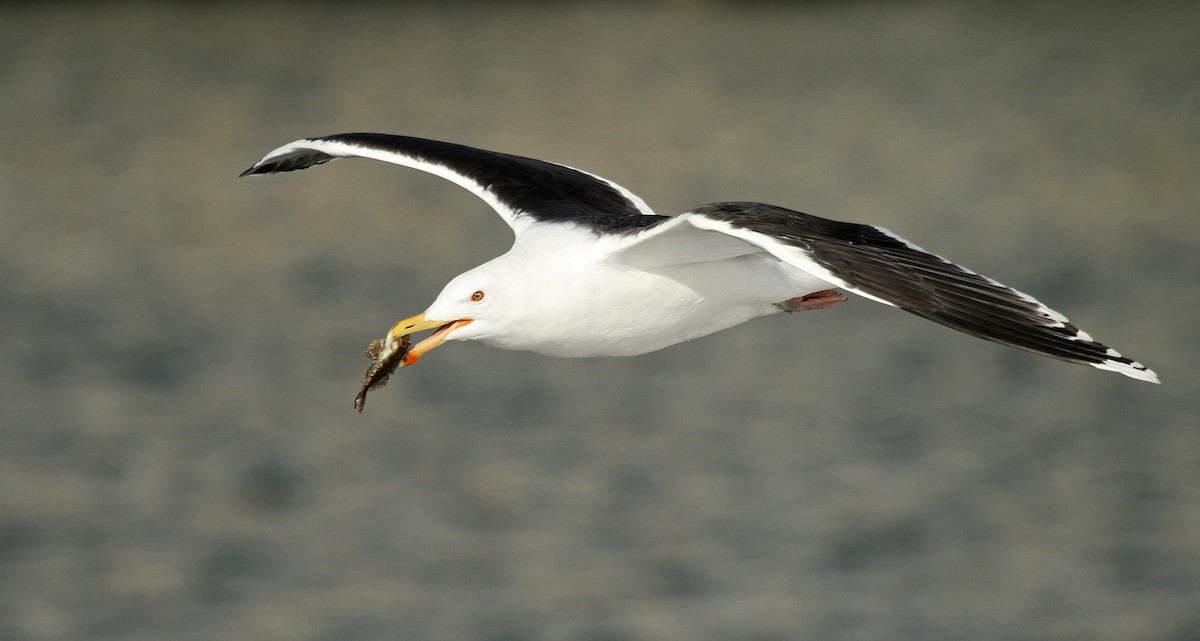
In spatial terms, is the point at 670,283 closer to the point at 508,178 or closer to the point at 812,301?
the point at 812,301

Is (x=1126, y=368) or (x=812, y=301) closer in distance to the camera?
(x=1126, y=368)

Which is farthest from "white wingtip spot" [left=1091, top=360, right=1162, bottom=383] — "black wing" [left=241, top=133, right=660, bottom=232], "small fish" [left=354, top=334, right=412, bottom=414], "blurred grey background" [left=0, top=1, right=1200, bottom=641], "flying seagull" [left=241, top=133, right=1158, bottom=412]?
"blurred grey background" [left=0, top=1, right=1200, bottom=641]

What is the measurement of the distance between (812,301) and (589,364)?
17803 millimetres

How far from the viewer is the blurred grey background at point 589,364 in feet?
74.4

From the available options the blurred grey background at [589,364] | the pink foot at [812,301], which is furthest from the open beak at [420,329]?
the blurred grey background at [589,364]

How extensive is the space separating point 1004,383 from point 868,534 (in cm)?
427

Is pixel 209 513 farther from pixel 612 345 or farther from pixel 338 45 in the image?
pixel 612 345

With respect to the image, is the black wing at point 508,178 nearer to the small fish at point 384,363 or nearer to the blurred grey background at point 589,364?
the small fish at point 384,363

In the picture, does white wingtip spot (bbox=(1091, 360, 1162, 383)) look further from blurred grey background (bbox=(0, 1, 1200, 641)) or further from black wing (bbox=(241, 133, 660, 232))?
blurred grey background (bbox=(0, 1, 1200, 641))

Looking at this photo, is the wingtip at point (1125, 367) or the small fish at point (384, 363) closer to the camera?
the wingtip at point (1125, 367)

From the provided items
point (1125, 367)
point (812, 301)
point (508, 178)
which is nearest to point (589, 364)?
point (508, 178)

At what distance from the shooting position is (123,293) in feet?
89.9

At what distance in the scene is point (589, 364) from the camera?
26.4 metres

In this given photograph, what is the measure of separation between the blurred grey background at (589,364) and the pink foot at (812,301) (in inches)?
509
